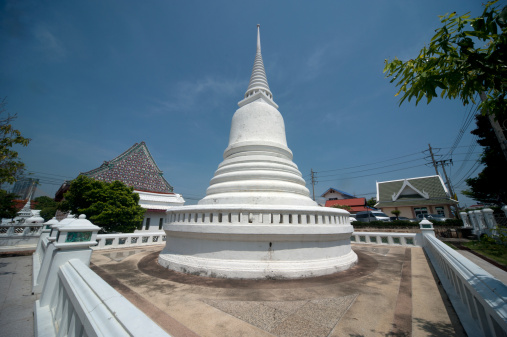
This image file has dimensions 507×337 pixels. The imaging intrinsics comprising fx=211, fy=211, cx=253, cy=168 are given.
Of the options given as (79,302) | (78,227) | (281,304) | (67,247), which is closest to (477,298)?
(281,304)

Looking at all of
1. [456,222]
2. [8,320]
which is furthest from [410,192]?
[8,320]

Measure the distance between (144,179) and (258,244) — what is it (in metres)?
21.1

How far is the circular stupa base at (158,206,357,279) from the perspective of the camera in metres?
5.80

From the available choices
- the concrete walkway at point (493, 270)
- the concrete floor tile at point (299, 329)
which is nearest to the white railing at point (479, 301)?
the concrete floor tile at point (299, 329)

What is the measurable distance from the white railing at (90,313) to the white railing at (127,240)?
773 centimetres

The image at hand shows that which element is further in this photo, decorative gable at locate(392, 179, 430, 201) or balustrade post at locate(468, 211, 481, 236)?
decorative gable at locate(392, 179, 430, 201)

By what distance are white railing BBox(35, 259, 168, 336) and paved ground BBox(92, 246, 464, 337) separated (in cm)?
113

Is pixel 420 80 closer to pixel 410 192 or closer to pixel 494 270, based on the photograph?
pixel 494 270

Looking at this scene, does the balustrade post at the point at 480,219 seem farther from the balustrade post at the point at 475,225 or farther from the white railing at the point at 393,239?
the white railing at the point at 393,239

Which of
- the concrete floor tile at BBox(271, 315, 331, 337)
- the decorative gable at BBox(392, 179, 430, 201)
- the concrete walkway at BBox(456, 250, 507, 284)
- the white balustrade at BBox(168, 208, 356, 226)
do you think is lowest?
the concrete floor tile at BBox(271, 315, 331, 337)

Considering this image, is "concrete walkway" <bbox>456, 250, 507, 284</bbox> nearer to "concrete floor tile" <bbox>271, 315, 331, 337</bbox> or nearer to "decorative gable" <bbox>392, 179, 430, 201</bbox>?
"concrete floor tile" <bbox>271, 315, 331, 337</bbox>

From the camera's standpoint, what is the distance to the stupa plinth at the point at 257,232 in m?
5.91

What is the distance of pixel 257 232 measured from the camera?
5.90 meters

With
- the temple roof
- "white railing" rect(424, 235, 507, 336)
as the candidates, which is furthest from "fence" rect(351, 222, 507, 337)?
the temple roof
